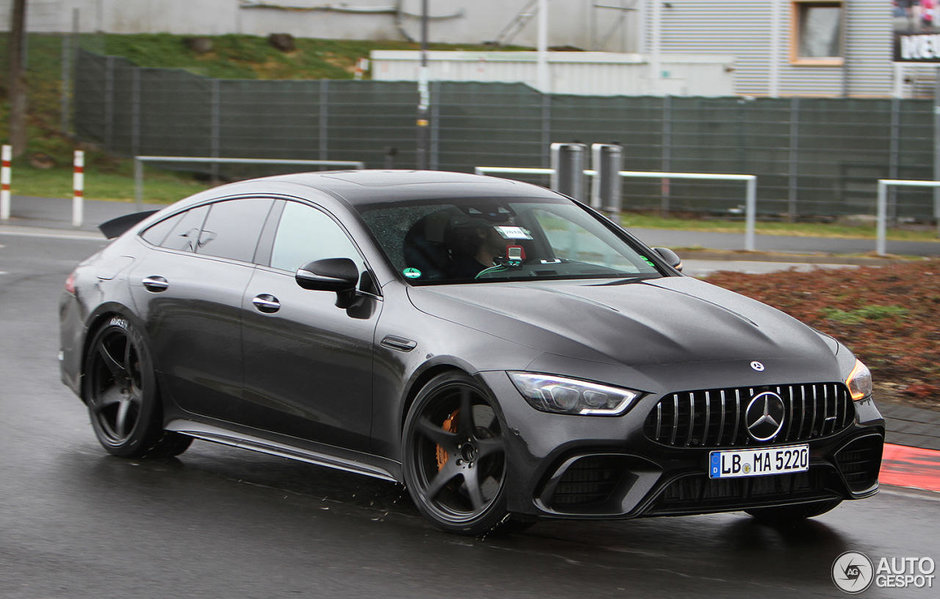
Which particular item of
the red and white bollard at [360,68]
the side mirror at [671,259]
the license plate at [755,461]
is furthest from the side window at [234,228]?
the red and white bollard at [360,68]

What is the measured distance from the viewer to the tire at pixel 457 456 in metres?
5.84

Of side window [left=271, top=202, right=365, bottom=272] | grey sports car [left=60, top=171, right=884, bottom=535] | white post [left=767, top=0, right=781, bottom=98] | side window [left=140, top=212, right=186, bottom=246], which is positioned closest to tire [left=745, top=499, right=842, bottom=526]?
grey sports car [left=60, top=171, right=884, bottom=535]

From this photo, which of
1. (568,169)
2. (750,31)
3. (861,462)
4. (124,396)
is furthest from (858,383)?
(750,31)

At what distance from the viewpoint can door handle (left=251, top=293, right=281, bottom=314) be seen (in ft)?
22.5

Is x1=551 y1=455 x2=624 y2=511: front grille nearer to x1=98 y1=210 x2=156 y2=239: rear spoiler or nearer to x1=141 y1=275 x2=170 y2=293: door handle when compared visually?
x1=141 y1=275 x2=170 y2=293: door handle

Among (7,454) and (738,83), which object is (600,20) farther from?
(7,454)

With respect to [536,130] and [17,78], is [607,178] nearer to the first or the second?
[536,130]

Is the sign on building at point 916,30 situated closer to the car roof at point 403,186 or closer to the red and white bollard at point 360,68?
the red and white bollard at point 360,68

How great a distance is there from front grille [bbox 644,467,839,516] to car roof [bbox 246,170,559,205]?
207cm

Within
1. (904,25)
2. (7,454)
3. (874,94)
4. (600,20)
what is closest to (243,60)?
(600,20)

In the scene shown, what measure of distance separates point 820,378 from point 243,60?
42.9 meters

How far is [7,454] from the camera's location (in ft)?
25.6

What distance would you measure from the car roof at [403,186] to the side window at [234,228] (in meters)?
0.18

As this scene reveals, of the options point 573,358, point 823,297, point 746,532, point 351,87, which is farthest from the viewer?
point 351,87
